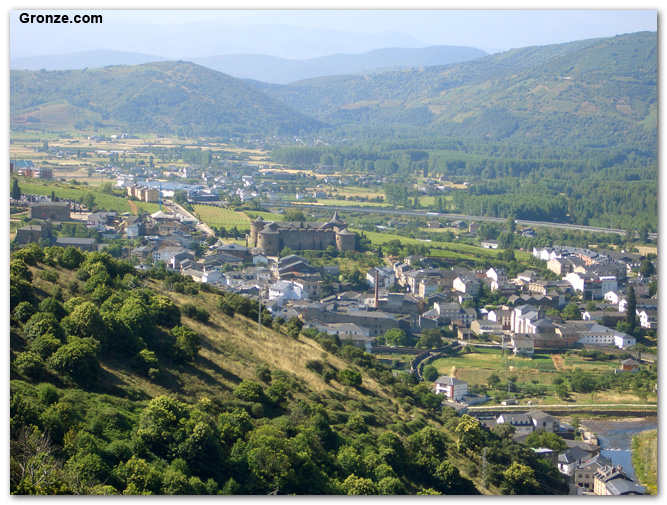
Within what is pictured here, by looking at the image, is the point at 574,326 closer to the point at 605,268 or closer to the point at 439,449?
the point at 605,268

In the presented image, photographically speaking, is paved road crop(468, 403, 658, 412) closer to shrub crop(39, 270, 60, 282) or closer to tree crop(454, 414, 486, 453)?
tree crop(454, 414, 486, 453)

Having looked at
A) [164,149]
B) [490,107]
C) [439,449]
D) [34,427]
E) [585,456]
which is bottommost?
[585,456]

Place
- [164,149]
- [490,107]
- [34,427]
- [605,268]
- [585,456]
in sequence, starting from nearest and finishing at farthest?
[34,427] < [585,456] < [605,268] < [164,149] < [490,107]

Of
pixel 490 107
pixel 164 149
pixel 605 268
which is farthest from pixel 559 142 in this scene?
pixel 605 268

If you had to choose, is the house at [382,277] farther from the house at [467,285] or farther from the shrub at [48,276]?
the shrub at [48,276]

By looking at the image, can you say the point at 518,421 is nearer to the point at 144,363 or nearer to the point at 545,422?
the point at 545,422

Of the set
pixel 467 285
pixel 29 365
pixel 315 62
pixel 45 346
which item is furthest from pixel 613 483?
pixel 315 62

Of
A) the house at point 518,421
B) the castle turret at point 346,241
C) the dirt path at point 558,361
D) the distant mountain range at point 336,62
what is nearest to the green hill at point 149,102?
the distant mountain range at point 336,62
